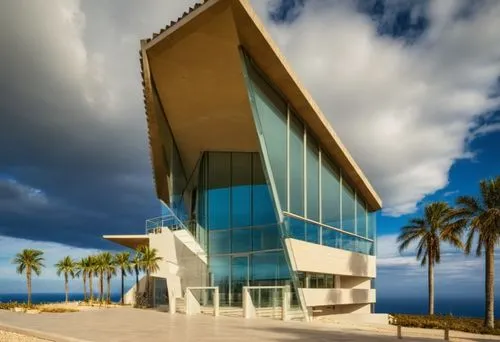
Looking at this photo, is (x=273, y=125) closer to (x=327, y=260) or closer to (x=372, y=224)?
(x=327, y=260)

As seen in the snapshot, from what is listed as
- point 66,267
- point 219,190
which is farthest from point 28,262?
point 219,190

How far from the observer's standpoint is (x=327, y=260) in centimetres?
2825

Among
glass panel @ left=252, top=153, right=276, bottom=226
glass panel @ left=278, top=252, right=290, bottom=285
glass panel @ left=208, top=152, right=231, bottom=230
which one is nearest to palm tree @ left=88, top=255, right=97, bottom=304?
glass panel @ left=208, top=152, right=231, bottom=230

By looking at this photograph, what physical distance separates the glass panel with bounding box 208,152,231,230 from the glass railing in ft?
20.5

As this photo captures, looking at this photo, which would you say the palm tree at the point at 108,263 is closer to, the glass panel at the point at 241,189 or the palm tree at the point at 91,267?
the palm tree at the point at 91,267

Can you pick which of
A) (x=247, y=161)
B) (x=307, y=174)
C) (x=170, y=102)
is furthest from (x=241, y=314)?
(x=170, y=102)

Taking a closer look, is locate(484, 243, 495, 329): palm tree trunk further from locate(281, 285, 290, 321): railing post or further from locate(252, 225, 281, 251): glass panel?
locate(252, 225, 281, 251): glass panel

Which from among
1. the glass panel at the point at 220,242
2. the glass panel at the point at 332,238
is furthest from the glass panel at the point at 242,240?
the glass panel at the point at 332,238

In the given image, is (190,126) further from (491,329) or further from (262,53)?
(491,329)

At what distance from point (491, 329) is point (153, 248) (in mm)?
21992

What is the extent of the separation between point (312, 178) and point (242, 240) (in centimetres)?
575

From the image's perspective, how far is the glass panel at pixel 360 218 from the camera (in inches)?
1356

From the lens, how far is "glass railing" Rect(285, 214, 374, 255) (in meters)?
24.8

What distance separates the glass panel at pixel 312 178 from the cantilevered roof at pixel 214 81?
2.49 feet
